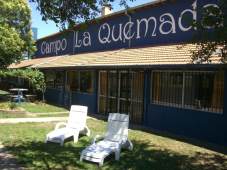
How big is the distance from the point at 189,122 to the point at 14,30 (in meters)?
17.6

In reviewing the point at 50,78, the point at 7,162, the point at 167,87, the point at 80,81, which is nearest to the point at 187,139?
the point at 167,87

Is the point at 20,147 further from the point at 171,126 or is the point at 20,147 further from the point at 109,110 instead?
the point at 109,110

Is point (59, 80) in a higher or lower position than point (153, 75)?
lower

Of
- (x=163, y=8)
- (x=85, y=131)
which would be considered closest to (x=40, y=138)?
(x=85, y=131)

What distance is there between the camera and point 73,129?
13.5 metres

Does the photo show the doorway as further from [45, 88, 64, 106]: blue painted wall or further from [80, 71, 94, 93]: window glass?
[45, 88, 64, 106]: blue painted wall

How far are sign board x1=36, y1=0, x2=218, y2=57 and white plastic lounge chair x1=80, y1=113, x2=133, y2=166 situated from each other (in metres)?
3.65

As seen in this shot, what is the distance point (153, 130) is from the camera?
16266 mm

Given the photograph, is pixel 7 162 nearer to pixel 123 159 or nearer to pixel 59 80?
pixel 123 159

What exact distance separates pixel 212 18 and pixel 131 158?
4.61m

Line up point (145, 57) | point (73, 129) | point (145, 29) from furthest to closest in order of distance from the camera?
point (145, 29), point (145, 57), point (73, 129)

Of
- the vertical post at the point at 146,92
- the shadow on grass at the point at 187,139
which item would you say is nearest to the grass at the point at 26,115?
the vertical post at the point at 146,92

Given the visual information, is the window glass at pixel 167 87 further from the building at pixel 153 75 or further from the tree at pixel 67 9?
the tree at pixel 67 9

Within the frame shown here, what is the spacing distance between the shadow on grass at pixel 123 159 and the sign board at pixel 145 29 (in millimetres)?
3953
